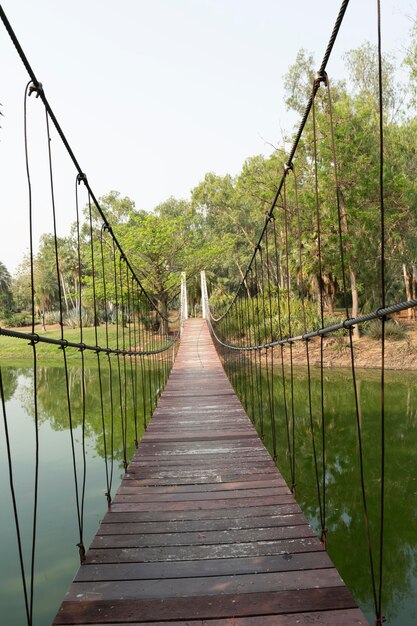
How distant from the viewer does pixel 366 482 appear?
441 cm

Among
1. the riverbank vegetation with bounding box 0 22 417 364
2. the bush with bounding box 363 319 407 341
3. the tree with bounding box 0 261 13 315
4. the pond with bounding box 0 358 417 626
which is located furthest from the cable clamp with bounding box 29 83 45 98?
the tree with bounding box 0 261 13 315

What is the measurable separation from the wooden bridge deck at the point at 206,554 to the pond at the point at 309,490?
50.9 inches

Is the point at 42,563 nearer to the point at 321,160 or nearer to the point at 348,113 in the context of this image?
the point at 321,160

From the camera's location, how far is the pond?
10.2 ft

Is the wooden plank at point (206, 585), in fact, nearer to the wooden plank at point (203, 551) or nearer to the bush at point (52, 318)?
the wooden plank at point (203, 551)

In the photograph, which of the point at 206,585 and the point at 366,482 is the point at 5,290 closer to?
the point at 366,482

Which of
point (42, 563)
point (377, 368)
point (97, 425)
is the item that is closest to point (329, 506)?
point (42, 563)

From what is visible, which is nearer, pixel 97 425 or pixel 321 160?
pixel 97 425

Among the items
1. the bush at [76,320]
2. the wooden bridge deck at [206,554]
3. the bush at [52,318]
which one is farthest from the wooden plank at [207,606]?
the bush at [52,318]

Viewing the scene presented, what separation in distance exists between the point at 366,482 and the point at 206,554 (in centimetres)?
331

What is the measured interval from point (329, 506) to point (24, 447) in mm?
3972

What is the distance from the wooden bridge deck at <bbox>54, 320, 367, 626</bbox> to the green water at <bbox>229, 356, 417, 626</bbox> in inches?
34.2

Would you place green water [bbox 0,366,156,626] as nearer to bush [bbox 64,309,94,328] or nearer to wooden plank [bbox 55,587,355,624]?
wooden plank [bbox 55,587,355,624]

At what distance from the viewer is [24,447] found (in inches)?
245
